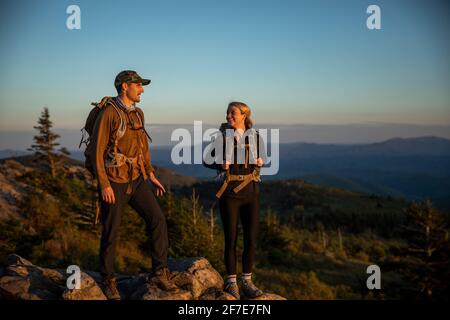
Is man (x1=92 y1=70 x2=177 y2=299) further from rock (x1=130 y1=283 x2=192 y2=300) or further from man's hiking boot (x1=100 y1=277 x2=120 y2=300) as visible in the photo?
rock (x1=130 y1=283 x2=192 y2=300)

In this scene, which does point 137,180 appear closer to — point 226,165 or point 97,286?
point 226,165

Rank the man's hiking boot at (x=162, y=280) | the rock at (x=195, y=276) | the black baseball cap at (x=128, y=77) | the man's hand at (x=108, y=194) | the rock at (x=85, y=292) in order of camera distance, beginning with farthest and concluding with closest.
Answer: the rock at (x=195, y=276), the man's hiking boot at (x=162, y=280), the black baseball cap at (x=128, y=77), the rock at (x=85, y=292), the man's hand at (x=108, y=194)

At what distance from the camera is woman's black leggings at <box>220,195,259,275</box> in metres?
5.71

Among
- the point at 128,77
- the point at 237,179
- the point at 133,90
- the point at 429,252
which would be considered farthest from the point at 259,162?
the point at 429,252

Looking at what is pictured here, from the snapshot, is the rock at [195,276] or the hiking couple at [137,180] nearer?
the hiking couple at [137,180]

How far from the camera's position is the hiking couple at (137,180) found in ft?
17.4

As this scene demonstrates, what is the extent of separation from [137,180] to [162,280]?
1464 millimetres

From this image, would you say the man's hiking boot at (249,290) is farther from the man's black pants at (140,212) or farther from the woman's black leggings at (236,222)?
the man's black pants at (140,212)

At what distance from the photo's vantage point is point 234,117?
18.7 feet

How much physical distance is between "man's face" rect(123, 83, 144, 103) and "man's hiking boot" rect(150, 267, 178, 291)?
2.43m

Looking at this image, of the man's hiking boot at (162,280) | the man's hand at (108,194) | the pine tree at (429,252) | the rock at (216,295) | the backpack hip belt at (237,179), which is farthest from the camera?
the pine tree at (429,252)

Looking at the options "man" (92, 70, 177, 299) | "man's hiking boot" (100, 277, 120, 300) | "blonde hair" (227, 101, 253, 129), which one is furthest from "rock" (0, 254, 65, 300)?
"blonde hair" (227, 101, 253, 129)

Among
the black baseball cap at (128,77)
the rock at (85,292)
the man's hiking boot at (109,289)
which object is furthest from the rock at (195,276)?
the black baseball cap at (128,77)
